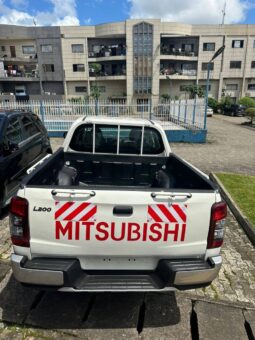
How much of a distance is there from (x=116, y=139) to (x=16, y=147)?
6.52ft

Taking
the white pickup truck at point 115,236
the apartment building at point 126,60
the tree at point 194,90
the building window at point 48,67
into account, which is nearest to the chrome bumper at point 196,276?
the white pickup truck at point 115,236

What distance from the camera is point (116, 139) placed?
4.11 meters

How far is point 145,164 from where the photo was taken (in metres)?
3.82

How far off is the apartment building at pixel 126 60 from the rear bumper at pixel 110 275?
1651 inches

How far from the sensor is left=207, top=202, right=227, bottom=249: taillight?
208cm

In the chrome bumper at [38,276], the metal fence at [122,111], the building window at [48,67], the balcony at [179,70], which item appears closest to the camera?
the chrome bumper at [38,276]

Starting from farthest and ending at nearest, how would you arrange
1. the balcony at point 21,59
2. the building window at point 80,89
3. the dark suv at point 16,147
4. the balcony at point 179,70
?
the building window at point 80,89, the balcony at point 21,59, the balcony at point 179,70, the dark suv at point 16,147

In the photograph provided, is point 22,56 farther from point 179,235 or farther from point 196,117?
point 179,235

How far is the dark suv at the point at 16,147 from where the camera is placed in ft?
14.0

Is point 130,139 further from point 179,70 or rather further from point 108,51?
point 179,70

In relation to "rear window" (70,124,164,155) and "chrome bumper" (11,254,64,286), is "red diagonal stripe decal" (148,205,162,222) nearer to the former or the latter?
"chrome bumper" (11,254,64,286)

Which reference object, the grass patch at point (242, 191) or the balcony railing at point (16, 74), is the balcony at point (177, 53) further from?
the grass patch at point (242, 191)

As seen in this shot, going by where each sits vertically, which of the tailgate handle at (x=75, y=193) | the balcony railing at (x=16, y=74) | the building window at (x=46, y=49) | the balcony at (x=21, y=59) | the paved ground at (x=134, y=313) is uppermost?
the building window at (x=46, y=49)

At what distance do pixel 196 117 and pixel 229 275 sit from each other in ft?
36.9
